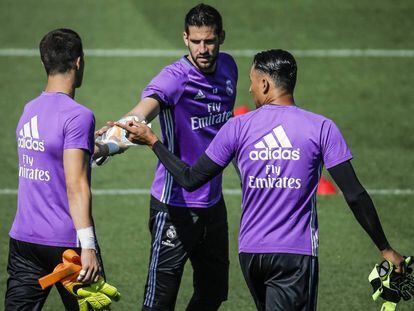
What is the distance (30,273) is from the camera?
6988mm

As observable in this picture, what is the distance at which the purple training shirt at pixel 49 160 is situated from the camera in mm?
6770

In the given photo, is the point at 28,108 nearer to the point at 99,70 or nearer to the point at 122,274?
the point at 122,274

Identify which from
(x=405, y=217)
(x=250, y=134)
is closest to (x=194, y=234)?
(x=250, y=134)

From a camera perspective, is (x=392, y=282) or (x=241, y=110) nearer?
(x=392, y=282)

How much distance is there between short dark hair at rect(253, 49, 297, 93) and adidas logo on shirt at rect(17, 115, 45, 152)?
162 centimetres

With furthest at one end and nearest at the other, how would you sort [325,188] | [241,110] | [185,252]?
[241,110]
[325,188]
[185,252]

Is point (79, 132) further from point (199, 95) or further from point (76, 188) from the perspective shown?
point (199, 95)

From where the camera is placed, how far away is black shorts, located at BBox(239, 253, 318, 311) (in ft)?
21.9

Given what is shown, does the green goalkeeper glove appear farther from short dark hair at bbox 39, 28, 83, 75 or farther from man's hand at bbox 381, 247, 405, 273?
man's hand at bbox 381, 247, 405, 273

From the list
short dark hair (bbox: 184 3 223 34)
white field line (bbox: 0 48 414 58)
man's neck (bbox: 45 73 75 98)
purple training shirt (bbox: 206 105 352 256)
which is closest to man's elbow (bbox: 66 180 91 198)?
man's neck (bbox: 45 73 75 98)

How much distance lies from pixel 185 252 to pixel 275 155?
168cm

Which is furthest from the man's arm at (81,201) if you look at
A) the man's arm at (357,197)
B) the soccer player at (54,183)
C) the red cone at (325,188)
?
the red cone at (325,188)

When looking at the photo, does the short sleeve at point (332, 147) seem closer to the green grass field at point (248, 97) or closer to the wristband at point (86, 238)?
the wristband at point (86, 238)

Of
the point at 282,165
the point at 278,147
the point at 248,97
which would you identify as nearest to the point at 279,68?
the point at 278,147
